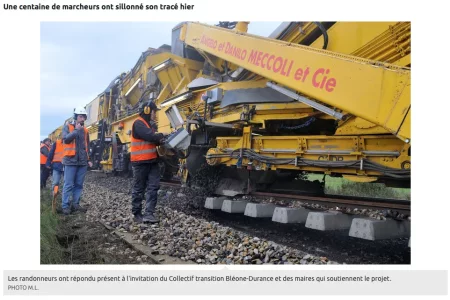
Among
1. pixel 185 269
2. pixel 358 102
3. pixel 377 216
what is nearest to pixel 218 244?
pixel 185 269

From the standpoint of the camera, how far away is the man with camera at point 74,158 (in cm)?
496

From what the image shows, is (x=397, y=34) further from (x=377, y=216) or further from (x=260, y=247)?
(x=260, y=247)

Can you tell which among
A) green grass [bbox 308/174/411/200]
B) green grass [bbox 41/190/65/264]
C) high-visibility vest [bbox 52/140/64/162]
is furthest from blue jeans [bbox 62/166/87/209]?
green grass [bbox 308/174/411/200]

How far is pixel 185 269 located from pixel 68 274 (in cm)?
87

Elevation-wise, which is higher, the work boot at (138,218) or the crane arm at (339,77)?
the crane arm at (339,77)

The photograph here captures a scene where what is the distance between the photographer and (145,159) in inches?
164

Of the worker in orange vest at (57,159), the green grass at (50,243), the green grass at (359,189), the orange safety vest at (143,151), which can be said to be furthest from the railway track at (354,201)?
the worker in orange vest at (57,159)

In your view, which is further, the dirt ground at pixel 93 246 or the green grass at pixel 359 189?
the green grass at pixel 359 189

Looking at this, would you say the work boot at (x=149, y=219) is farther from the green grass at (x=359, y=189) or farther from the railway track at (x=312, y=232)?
the green grass at (x=359, y=189)

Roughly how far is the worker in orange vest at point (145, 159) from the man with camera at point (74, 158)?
1.25 m

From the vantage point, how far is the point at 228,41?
4.23m

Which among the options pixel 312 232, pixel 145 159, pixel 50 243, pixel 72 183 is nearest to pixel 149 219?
pixel 145 159

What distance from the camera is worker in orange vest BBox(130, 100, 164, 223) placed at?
13.5ft

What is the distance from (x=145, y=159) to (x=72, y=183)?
5.12 feet
